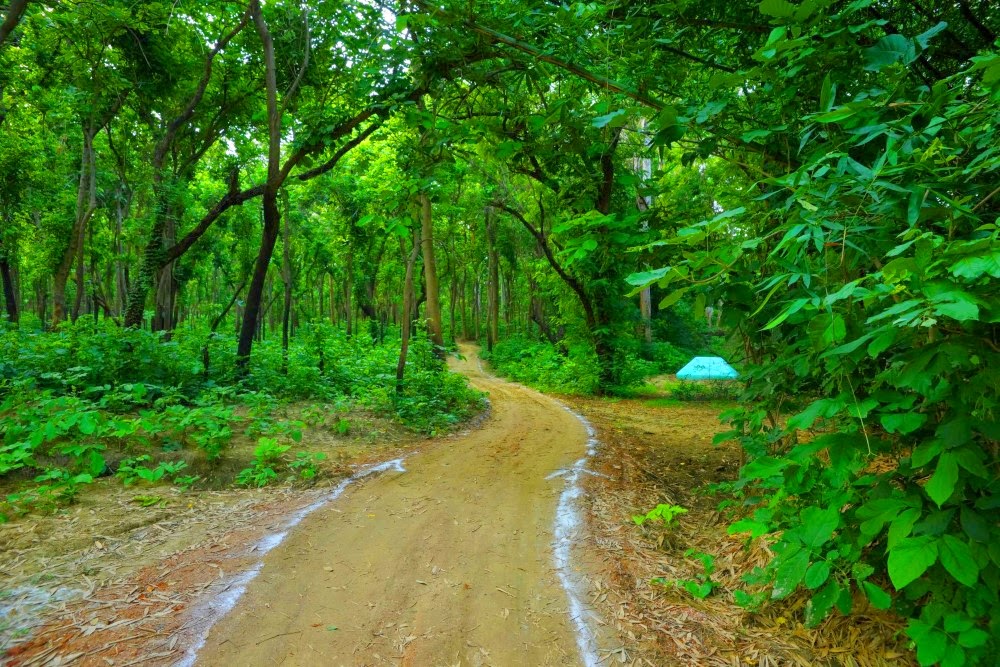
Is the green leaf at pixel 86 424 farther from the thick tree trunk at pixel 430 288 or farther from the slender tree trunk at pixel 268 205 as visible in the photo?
the thick tree trunk at pixel 430 288

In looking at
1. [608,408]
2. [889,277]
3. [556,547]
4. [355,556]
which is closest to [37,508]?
[355,556]

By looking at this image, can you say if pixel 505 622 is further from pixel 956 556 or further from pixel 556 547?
pixel 956 556

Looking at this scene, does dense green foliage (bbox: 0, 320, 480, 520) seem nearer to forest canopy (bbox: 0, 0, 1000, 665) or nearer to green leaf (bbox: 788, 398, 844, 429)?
forest canopy (bbox: 0, 0, 1000, 665)

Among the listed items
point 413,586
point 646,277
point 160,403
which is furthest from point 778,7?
point 160,403

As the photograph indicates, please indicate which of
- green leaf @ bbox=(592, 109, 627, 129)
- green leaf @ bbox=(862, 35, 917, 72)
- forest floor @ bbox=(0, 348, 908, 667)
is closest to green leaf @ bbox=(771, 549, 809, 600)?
forest floor @ bbox=(0, 348, 908, 667)

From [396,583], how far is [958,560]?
10.3 ft

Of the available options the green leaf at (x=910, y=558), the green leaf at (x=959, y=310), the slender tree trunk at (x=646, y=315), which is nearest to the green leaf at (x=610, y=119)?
the green leaf at (x=959, y=310)

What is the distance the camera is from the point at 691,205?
6.93 metres

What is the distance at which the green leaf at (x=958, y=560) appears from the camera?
1803 millimetres

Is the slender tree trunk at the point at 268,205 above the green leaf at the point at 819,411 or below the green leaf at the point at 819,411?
above

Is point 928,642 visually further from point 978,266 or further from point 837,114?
point 837,114

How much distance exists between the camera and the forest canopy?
6.28 ft

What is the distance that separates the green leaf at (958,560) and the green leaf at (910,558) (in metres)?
0.04

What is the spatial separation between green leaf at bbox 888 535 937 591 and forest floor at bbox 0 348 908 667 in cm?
112
